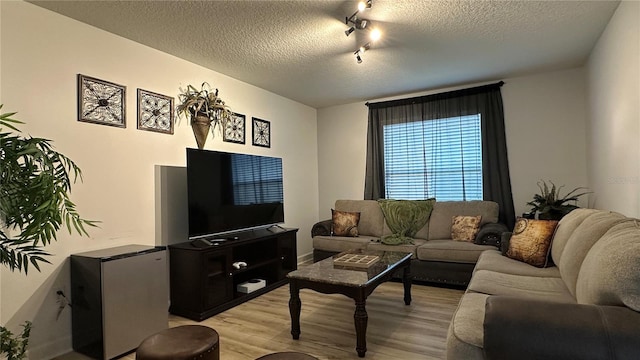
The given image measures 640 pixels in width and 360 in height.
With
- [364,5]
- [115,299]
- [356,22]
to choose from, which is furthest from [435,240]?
[115,299]

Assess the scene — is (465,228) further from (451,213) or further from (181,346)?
(181,346)

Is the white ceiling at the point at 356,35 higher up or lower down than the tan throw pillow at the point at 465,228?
higher up

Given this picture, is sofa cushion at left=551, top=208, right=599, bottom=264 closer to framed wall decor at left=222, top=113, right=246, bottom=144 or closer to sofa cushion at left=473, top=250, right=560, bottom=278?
sofa cushion at left=473, top=250, right=560, bottom=278

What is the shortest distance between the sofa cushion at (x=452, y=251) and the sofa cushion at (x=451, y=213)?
0.42 meters

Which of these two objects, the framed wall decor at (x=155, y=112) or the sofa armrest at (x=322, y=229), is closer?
the framed wall decor at (x=155, y=112)

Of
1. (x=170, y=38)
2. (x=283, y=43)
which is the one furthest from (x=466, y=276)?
(x=170, y=38)

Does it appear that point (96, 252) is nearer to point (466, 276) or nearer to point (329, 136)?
point (466, 276)

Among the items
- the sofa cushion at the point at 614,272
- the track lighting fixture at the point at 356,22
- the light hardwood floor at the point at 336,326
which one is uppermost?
the track lighting fixture at the point at 356,22

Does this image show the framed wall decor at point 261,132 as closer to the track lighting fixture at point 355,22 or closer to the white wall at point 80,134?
the white wall at point 80,134

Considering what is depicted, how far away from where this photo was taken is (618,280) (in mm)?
1319

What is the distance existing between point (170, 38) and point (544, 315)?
3.32 m

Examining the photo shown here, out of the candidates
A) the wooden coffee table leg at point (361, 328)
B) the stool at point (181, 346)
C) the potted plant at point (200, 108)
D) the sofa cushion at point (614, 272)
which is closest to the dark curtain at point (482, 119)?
the potted plant at point (200, 108)

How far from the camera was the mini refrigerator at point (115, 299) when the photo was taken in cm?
237

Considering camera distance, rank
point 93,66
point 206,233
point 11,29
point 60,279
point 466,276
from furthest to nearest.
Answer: point 466,276
point 206,233
point 93,66
point 60,279
point 11,29
